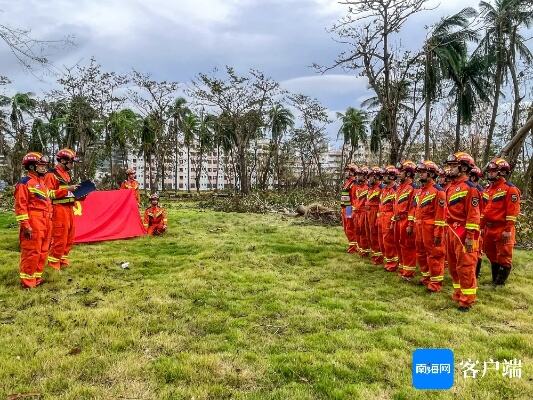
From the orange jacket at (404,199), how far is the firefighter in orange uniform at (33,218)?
5.95 meters

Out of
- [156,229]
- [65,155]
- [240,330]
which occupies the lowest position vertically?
[240,330]

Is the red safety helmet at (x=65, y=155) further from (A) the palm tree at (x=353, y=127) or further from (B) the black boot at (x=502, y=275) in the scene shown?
(A) the palm tree at (x=353, y=127)

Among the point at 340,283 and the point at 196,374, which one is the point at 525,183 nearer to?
the point at 340,283

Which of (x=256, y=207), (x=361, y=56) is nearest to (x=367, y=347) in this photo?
(x=361, y=56)

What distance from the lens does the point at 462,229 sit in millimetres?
6398

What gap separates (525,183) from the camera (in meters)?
20.1

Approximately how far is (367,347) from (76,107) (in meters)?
27.4

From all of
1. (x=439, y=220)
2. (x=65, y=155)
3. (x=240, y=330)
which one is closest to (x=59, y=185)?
(x=65, y=155)

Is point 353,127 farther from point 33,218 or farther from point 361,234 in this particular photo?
point 33,218

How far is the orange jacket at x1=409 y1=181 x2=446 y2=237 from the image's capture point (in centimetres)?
694

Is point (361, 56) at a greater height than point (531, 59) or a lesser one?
lesser

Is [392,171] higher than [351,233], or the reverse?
[392,171]


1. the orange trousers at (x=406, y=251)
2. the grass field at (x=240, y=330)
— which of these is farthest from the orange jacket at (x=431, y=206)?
the grass field at (x=240, y=330)

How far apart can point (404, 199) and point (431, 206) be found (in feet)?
2.79
